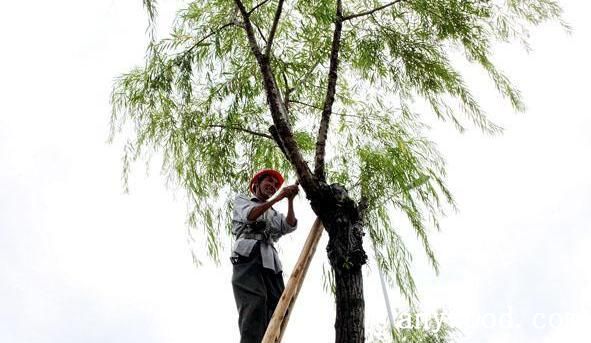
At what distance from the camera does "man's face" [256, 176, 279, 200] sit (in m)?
3.84

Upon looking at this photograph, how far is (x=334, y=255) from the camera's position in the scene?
3252mm

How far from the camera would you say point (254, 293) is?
11.5 ft

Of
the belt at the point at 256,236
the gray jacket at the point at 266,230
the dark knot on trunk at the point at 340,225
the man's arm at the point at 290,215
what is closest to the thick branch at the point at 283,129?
the dark knot on trunk at the point at 340,225

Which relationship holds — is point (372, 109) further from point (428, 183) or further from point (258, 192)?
point (258, 192)

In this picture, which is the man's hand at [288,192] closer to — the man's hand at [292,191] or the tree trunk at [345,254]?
the man's hand at [292,191]

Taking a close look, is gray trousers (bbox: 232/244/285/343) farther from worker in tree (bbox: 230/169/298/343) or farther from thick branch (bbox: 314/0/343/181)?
thick branch (bbox: 314/0/343/181)

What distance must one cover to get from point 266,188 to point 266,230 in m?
0.28

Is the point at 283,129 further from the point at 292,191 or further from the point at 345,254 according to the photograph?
the point at 345,254

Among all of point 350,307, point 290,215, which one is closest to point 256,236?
point 290,215

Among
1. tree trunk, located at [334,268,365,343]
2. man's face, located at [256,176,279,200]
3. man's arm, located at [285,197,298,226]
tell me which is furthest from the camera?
man's face, located at [256,176,279,200]

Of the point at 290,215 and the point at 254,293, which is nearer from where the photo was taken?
the point at 254,293

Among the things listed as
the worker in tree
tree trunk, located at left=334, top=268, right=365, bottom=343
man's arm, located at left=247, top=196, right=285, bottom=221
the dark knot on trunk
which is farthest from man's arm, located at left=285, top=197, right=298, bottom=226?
tree trunk, located at left=334, top=268, right=365, bottom=343

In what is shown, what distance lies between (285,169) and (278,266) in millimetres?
1118

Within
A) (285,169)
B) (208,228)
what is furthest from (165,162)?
(285,169)
